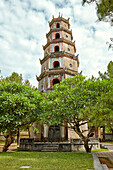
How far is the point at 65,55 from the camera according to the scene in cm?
2223

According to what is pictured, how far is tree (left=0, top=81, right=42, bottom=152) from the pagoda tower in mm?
6394

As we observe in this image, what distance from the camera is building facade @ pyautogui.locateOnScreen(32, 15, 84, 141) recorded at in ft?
60.0

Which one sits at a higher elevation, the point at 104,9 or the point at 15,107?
the point at 104,9

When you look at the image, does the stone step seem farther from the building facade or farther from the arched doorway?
the building facade

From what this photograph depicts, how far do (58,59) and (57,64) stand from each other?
64.8 inches

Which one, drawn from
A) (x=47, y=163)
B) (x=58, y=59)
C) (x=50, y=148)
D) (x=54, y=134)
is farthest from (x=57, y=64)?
(x=47, y=163)

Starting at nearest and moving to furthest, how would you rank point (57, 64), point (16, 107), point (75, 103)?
point (75, 103) → point (16, 107) → point (57, 64)

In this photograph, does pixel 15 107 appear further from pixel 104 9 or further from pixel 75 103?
pixel 104 9

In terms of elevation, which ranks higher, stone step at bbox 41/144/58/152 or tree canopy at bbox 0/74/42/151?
tree canopy at bbox 0/74/42/151

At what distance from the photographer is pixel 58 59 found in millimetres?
22344

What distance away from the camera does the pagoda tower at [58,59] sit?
2108 cm

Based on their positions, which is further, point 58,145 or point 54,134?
point 54,134

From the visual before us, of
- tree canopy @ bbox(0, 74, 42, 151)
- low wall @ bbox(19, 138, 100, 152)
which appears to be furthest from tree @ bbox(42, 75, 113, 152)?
low wall @ bbox(19, 138, 100, 152)

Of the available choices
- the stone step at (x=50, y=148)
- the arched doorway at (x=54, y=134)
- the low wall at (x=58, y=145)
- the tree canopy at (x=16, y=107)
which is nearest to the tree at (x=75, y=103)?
the tree canopy at (x=16, y=107)
